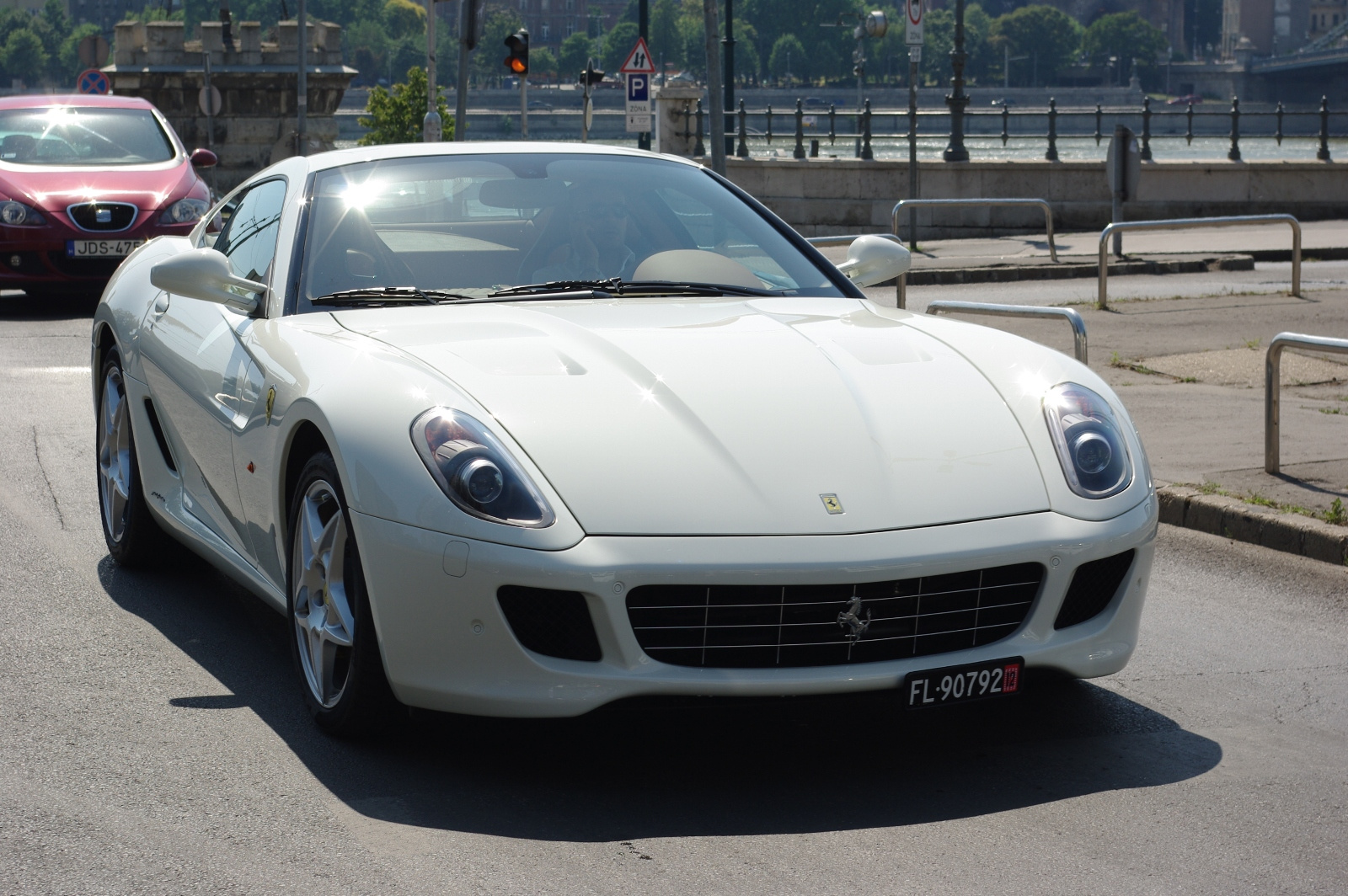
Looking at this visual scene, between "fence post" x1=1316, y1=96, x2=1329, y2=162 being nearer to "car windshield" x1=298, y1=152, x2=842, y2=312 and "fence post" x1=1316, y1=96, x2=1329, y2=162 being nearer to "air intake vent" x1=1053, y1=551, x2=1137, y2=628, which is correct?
"car windshield" x1=298, y1=152, x2=842, y2=312

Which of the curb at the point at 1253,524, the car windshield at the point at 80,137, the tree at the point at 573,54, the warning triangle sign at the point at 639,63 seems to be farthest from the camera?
→ the tree at the point at 573,54

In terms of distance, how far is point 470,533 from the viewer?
3.55 meters

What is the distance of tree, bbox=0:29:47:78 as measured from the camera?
578ft

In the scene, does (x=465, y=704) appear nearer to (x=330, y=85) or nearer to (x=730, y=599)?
(x=730, y=599)

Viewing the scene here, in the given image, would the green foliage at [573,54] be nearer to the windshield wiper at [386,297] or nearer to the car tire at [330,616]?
the windshield wiper at [386,297]

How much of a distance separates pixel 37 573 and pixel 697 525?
3066 millimetres

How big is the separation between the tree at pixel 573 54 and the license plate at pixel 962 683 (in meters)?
185

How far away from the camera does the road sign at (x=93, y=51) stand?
1179 inches

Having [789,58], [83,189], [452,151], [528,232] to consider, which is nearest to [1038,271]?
[83,189]

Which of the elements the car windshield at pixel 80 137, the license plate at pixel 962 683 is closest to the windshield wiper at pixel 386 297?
the license plate at pixel 962 683

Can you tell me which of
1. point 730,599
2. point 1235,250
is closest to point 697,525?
point 730,599

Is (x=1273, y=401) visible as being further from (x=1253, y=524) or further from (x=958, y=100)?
(x=958, y=100)

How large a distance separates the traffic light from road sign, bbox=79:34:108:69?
6941 millimetres

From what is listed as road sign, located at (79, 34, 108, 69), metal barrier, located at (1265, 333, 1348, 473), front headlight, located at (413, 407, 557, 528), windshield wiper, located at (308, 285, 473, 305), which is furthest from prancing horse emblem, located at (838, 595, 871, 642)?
road sign, located at (79, 34, 108, 69)
